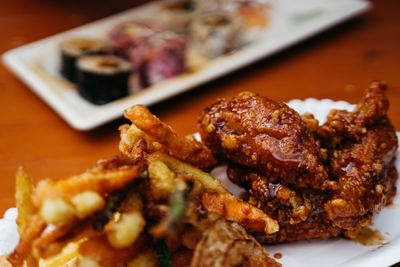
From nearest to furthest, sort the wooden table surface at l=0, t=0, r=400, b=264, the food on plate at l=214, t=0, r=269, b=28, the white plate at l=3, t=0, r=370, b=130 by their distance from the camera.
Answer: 1. the wooden table surface at l=0, t=0, r=400, b=264
2. the white plate at l=3, t=0, r=370, b=130
3. the food on plate at l=214, t=0, r=269, b=28

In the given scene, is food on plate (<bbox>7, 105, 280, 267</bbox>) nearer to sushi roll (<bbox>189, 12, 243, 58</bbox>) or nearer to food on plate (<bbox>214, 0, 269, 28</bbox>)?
sushi roll (<bbox>189, 12, 243, 58</bbox>)

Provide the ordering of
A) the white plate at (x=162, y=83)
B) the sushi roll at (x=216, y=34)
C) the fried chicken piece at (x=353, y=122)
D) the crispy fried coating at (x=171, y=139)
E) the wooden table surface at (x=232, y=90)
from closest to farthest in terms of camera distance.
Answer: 1. the crispy fried coating at (x=171, y=139)
2. the fried chicken piece at (x=353, y=122)
3. the wooden table surface at (x=232, y=90)
4. the white plate at (x=162, y=83)
5. the sushi roll at (x=216, y=34)

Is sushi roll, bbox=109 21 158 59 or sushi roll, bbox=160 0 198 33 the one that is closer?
sushi roll, bbox=109 21 158 59

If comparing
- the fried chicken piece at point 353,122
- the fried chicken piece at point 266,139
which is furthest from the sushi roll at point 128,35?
the fried chicken piece at point 353,122

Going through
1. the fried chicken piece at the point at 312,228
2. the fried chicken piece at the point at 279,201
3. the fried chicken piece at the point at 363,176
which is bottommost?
the fried chicken piece at the point at 312,228

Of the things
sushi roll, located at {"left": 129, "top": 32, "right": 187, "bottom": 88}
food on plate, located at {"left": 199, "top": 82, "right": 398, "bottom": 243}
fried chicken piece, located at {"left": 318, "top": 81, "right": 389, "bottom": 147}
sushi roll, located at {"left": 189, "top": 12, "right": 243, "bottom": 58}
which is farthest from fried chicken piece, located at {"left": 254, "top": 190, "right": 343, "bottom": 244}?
sushi roll, located at {"left": 189, "top": 12, "right": 243, "bottom": 58}

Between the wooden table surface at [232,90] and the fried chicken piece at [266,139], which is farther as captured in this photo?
the wooden table surface at [232,90]

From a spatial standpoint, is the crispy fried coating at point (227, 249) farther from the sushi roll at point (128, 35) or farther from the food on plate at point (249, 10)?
the food on plate at point (249, 10)
